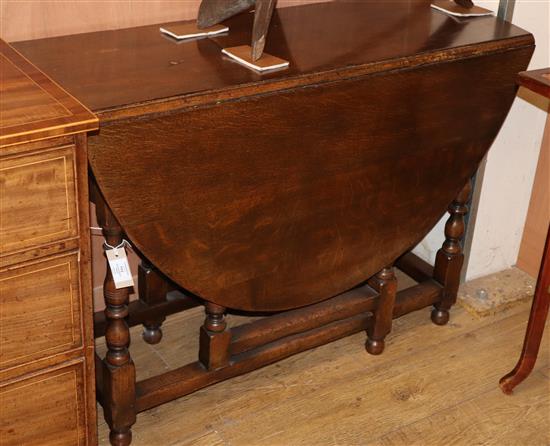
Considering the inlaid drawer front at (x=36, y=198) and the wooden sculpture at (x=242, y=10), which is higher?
the wooden sculpture at (x=242, y=10)

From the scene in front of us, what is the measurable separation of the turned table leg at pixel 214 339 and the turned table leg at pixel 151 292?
0.30 meters

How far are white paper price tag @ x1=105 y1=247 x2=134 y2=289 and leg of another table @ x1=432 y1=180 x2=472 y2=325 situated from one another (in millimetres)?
1047

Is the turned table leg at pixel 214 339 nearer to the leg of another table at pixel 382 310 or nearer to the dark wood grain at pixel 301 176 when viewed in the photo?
the dark wood grain at pixel 301 176

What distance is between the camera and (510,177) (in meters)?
2.81

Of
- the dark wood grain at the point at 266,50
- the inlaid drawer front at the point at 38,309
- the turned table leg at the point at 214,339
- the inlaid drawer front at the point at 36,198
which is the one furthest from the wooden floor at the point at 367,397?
the dark wood grain at the point at 266,50

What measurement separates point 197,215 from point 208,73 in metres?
0.31

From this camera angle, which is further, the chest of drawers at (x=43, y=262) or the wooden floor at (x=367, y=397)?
the wooden floor at (x=367, y=397)

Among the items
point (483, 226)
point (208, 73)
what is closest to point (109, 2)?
point (208, 73)

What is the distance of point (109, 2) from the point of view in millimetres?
2215

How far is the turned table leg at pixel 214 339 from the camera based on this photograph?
7.18 ft

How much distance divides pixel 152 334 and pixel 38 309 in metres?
0.85

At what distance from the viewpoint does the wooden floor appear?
2.28 metres

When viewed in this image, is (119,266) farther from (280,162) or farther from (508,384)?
(508,384)

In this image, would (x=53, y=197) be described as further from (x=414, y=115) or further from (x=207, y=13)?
(x=414, y=115)
